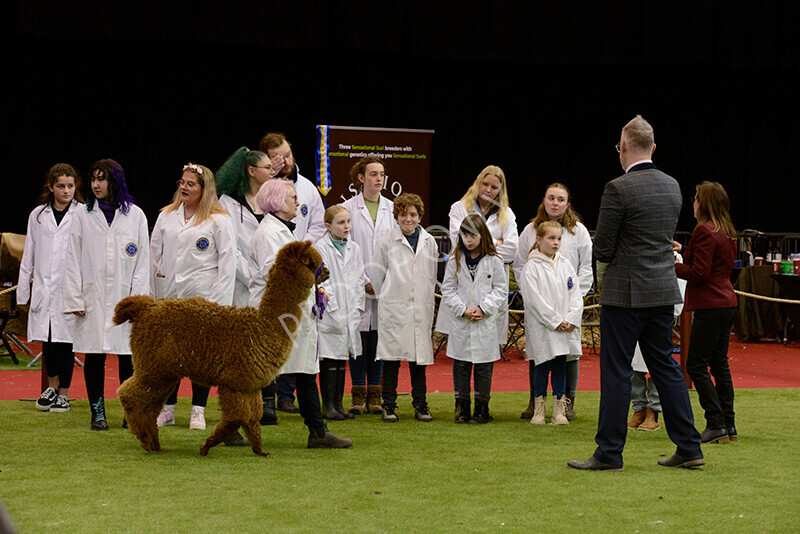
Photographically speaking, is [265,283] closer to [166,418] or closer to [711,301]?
[166,418]

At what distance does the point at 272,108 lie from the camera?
52.9 ft

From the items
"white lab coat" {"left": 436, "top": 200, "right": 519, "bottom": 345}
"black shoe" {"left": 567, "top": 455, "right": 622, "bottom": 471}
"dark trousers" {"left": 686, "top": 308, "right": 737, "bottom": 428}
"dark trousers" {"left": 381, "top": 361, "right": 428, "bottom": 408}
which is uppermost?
"white lab coat" {"left": 436, "top": 200, "right": 519, "bottom": 345}

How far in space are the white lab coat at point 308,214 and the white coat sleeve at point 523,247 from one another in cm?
156

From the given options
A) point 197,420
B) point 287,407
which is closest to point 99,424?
point 197,420

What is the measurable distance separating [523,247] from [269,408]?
2334 millimetres

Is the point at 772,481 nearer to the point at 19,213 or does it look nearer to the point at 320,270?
the point at 320,270

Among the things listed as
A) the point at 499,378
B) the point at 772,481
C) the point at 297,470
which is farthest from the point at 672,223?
the point at 499,378

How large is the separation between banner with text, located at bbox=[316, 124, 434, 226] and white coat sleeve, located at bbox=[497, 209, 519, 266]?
6.02 m

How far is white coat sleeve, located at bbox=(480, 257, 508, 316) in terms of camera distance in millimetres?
6316

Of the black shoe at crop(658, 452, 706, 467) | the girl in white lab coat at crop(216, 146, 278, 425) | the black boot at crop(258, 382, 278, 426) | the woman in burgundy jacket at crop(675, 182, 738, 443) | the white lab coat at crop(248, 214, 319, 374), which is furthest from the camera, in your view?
the black boot at crop(258, 382, 278, 426)

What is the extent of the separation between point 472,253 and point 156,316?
245 centimetres

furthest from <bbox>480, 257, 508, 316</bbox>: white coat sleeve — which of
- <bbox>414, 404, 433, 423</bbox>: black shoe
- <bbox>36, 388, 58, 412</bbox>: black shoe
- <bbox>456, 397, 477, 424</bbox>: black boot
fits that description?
<bbox>36, 388, 58, 412</bbox>: black shoe

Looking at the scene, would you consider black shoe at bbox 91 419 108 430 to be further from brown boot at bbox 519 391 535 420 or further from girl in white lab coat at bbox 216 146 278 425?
brown boot at bbox 519 391 535 420

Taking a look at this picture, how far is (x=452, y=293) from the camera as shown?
6.43 metres
